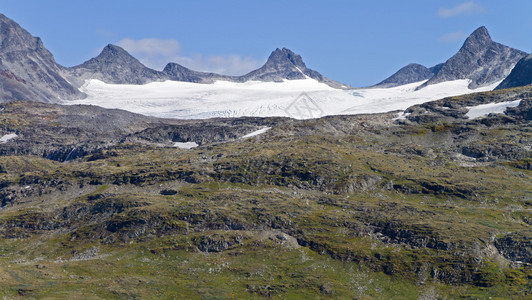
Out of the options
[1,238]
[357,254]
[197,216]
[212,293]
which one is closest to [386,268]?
[357,254]

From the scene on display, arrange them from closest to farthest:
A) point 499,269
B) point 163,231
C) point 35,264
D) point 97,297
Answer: point 97,297 → point 499,269 → point 35,264 → point 163,231

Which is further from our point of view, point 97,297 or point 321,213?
point 321,213

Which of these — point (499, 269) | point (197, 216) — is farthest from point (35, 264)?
point (499, 269)

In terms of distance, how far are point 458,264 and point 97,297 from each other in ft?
316

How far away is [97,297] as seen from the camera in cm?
12812

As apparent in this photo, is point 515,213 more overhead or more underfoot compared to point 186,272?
more overhead

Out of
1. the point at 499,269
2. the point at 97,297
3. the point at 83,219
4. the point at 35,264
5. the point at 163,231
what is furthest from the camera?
the point at 83,219

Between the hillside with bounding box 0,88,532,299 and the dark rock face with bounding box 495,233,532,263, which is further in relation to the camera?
the dark rock face with bounding box 495,233,532,263

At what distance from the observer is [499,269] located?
469 ft

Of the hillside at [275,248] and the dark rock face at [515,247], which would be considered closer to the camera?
the hillside at [275,248]

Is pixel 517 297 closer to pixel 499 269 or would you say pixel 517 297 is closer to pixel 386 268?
pixel 499 269

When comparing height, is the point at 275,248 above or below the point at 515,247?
below

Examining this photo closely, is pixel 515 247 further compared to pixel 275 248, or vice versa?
pixel 275 248

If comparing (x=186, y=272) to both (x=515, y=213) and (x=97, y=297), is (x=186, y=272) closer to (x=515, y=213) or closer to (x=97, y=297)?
(x=97, y=297)
